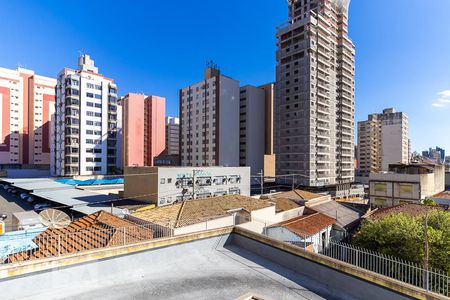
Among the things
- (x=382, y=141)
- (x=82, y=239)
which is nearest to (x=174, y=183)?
(x=82, y=239)

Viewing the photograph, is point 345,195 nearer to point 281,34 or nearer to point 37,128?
point 281,34

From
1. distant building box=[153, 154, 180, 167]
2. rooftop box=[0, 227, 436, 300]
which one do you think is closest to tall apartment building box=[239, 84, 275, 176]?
distant building box=[153, 154, 180, 167]

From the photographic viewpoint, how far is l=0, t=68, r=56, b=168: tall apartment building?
4112 inches

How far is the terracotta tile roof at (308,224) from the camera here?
25094 millimetres

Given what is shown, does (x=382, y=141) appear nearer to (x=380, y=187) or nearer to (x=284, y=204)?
(x=380, y=187)

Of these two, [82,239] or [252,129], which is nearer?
[82,239]

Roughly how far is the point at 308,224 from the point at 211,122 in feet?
206

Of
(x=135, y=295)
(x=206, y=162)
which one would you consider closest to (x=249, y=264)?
(x=135, y=295)

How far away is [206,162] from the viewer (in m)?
86.9

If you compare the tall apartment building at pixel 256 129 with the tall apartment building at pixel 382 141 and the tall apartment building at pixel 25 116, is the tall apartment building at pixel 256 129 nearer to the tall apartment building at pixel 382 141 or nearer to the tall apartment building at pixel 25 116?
the tall apartment building at pixel 382 141

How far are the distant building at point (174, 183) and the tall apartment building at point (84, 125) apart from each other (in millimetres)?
38083

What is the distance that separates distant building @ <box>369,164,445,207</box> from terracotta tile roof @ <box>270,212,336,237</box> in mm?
27139

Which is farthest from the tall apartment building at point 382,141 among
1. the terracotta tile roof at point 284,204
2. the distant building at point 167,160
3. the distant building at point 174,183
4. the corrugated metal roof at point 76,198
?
the corrugated metal roof at point 76,198

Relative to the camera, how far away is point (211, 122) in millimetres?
86438
